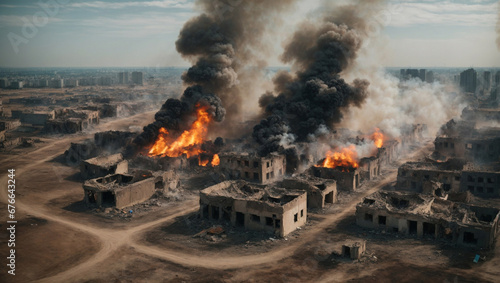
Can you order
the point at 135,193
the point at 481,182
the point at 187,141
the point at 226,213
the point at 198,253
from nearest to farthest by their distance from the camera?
the point at 198,253
the point at 226,213
the point at 135,193
the point at 481,182
the point at 187,141

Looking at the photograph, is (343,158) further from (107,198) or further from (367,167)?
(107,198)

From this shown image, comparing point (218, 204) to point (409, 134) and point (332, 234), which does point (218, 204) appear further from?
point (409, 134)

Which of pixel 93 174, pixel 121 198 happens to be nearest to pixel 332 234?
pixel 121 198

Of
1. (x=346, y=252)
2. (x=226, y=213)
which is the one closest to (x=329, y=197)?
(x=226, y=213)

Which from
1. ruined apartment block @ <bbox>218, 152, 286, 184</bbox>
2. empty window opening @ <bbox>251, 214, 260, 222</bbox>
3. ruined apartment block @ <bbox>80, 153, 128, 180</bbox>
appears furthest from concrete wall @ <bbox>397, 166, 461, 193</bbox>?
ruined apartment block @ <bbox>80, 153, 128, 180</bbox>

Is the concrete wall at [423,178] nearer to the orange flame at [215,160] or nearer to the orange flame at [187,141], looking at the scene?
the orange flame at [215,160]
